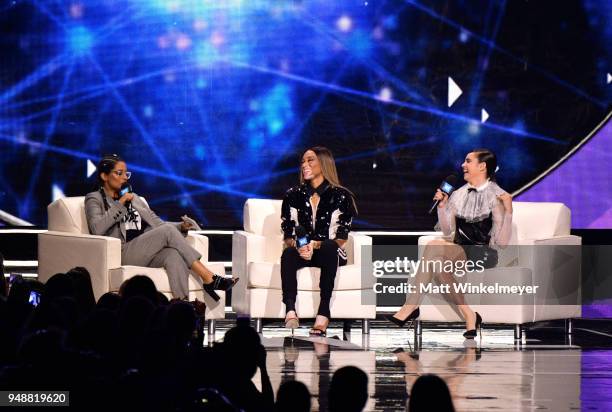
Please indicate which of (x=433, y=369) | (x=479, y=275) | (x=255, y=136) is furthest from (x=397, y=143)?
(x=433, y=369)

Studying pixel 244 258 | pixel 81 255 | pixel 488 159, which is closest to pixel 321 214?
pixel 244 258

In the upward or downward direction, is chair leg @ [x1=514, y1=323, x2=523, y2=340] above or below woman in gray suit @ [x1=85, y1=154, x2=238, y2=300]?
below

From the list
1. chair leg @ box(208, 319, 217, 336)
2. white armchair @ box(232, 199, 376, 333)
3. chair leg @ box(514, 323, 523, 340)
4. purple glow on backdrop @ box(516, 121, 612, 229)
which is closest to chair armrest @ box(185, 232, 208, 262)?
white armchair @ box(232, 199, 376, 333)

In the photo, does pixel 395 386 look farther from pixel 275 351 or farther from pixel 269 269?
pixel 269 269

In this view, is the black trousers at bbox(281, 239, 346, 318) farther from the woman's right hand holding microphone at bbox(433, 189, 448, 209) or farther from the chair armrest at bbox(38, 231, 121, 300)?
the chair armrest at bbox(38, 231, 121, 300)

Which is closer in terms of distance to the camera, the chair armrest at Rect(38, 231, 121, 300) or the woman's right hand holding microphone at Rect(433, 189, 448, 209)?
the chair armrest at Rect(38, 231, 121, 300)

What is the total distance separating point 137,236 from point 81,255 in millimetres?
427

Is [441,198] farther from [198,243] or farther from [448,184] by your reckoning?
[198,243]

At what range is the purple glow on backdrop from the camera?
8531 mm

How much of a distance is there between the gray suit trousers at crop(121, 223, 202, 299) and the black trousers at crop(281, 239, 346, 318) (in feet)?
1.99

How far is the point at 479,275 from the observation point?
22.9 feet

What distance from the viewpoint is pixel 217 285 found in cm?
708

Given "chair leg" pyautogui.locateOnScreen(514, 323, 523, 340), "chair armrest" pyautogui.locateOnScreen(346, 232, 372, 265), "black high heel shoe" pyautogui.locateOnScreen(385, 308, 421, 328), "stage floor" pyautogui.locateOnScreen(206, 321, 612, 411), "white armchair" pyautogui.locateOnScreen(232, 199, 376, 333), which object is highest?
"chair armrest" pyautogui.locateOnScreen(346, 232, 372, 265)

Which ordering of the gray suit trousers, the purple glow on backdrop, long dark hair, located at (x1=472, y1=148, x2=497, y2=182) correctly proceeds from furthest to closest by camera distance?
the purple glow on backdrop
long dark hair, located at (x1=472, y1=148, x2=497, y2=182)
the gray suit trousers
